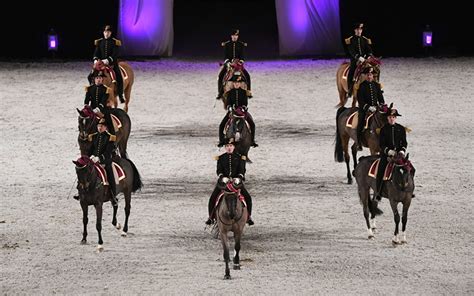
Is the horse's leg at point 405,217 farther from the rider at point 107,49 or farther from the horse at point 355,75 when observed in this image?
the rider at point 107,49

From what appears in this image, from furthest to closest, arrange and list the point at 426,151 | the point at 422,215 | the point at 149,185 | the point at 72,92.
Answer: the point at 72,92 → the point at 426,151 → the point at 149,185 → the point at 422,215

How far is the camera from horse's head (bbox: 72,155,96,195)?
1895 cm

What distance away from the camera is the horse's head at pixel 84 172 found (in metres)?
19.0

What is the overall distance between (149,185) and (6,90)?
1199 cm

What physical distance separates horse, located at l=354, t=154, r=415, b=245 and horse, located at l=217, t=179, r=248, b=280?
264 centimetres

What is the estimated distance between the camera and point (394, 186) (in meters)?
19.6

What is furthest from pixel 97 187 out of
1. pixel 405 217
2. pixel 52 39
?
pixel 52 39

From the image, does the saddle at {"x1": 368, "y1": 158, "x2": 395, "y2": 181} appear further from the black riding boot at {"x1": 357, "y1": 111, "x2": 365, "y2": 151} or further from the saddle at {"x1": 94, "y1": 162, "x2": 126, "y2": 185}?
the saddle at {"x1": 94, "y1": 162, "x2": 126, "y2": 185}

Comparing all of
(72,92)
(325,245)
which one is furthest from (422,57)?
(325,245)

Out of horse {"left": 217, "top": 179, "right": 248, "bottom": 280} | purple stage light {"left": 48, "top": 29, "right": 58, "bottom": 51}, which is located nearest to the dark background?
purple stage light {"left": 48, "top": 29, "right": 58, "bottom": 51}

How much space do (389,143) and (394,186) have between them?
882 mm

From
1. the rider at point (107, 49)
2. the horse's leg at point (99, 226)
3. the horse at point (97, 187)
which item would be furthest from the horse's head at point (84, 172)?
the rider at point (107, 49)

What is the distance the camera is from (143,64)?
39.1m

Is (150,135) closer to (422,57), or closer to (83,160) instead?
(83,160)
